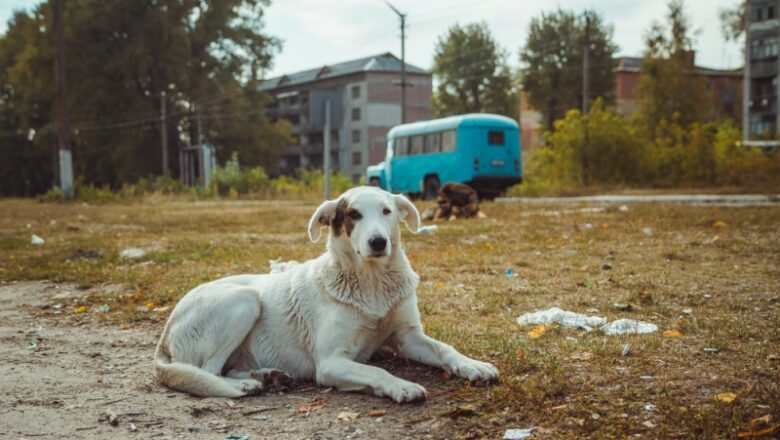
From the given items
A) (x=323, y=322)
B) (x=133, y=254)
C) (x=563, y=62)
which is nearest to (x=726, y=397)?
(x=323, y=322)

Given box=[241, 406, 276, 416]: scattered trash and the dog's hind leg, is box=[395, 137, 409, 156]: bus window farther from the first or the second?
box=[241, 406, 276, 416]: scattered trash

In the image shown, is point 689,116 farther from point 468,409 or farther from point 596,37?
point 468,409

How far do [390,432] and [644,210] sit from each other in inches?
508

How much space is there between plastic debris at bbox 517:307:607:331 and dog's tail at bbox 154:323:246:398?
2424 mm

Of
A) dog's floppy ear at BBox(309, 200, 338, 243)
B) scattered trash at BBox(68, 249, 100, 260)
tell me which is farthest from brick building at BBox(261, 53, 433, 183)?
dog's floppy ear at BBox(309, 200, 338, 243)

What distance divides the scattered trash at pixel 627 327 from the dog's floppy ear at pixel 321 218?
7.11ft

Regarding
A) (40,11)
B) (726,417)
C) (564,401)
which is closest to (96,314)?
(564,401)

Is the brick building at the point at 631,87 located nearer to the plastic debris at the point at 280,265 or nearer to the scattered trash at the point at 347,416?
the plastic debris at the point at 280,265

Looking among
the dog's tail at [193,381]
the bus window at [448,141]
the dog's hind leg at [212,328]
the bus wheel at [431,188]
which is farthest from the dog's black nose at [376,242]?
the bus wheel at [431,188]

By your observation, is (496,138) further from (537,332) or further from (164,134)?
(164,134)

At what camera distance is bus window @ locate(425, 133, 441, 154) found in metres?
28.0

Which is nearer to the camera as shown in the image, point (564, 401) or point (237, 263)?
point (564, 401)

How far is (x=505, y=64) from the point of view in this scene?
213 ft

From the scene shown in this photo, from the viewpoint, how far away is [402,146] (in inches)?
1192
